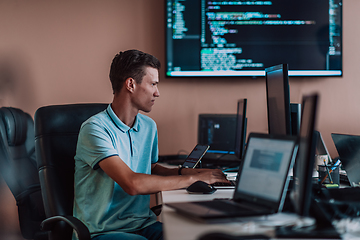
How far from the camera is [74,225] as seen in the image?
1212mm

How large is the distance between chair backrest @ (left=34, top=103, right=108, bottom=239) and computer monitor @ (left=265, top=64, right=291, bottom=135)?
886 millimetres

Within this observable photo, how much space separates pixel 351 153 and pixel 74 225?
45.5 inches

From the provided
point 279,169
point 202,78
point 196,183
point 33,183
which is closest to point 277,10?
point 202,78

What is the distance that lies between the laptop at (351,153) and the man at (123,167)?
53cm

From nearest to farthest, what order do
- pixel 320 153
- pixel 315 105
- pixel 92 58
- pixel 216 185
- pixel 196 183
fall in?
1. pixel 315 105
2. pixel 196 183
3. pixel 216 185
4. pixel 320 153
5. pixel 92 58

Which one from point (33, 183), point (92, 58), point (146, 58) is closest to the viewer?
point (146, 58)

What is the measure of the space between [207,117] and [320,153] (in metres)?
0.84

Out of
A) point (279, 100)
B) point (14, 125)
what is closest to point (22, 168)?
point (14, 125)

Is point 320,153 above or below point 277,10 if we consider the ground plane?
below

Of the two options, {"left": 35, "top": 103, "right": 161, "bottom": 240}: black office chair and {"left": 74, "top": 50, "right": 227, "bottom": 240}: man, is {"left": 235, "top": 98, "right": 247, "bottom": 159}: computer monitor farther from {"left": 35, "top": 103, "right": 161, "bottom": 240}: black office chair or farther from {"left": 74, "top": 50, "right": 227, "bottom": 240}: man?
Answer: {"left": 35, "top": 103, "right": 161, "bottom": 240}: black office chair

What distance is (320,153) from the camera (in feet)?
6.06

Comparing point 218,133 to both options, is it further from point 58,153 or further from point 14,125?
point 14,125

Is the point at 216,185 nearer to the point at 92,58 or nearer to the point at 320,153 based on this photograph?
the point at 320,153

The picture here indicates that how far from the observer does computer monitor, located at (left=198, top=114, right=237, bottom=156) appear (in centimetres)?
238
